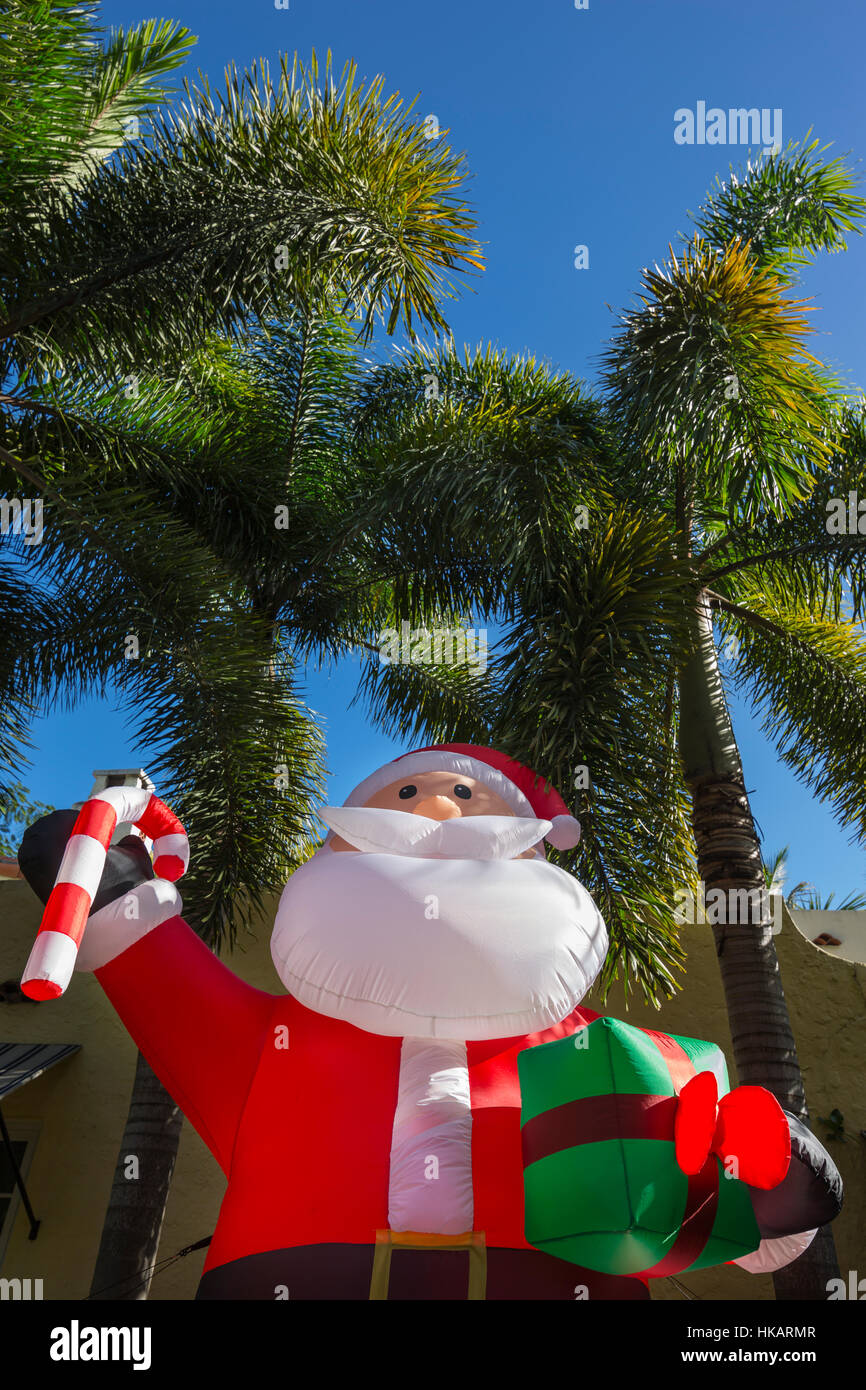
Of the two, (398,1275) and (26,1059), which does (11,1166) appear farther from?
(398,1275)

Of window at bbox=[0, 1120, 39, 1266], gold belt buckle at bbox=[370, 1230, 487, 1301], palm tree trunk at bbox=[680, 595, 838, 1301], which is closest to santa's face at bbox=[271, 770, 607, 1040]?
gold belt buckle at bbox=[370, 1230, 487, 1301]

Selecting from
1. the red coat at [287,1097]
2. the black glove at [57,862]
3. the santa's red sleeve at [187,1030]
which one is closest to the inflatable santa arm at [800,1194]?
the red coat at [287,1097]

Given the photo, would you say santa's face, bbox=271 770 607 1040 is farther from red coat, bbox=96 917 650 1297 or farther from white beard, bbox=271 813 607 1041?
red coat, bbox=96 917 650 1297

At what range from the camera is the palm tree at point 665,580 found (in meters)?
4.31

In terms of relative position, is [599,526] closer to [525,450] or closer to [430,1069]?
[525,450]

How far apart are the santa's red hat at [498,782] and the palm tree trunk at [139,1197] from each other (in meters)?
2.30

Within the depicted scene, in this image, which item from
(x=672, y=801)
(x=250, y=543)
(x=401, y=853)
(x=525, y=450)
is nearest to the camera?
(x=401, y=853)

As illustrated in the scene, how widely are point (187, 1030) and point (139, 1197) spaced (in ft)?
7.37

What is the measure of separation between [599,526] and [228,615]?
1.84 metres

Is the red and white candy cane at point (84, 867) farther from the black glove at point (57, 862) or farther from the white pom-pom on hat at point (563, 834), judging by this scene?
the white pom-pom on hat at point (563, 834)

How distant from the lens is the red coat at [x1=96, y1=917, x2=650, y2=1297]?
2.58m

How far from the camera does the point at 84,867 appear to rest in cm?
269

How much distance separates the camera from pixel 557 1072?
96.7 inches
